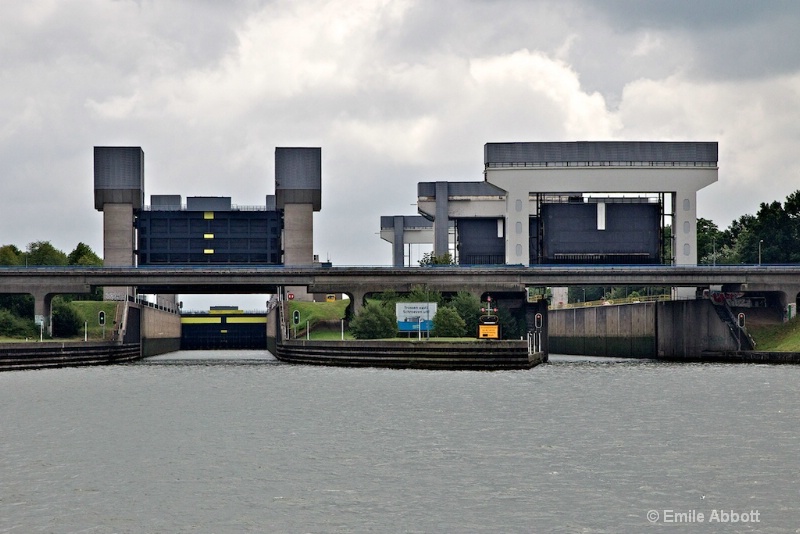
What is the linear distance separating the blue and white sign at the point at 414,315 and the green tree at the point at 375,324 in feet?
6.98

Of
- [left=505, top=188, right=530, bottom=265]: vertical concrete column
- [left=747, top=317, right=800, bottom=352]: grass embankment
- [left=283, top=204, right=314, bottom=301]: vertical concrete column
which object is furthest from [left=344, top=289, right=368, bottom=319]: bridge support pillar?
[left=747, top=317, right=800, bottom=352]: grass embankment

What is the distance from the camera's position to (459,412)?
49.2m

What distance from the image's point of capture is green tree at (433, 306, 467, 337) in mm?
97188

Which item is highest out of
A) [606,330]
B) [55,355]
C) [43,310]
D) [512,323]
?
[43,310]

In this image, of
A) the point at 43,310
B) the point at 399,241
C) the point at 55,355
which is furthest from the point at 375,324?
the point at 399,241

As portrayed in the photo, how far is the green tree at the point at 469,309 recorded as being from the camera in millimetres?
102875

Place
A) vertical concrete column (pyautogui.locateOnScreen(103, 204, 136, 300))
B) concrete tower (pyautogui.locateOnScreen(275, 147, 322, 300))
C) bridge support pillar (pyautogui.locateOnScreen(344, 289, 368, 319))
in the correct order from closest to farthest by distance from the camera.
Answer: bridge support pillar (pyautogui.locateOnScreen(344, 289, 368, 319))
vertical concrete column (pyautogui.locateOnScreen(103, 204, 136, 300))
concrete tower (pyautogui.locateOnScreen(275, 147, 322, 300))

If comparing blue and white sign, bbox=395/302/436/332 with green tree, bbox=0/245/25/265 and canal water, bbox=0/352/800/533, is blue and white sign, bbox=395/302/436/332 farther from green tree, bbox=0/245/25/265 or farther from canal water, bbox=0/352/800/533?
green tree, bbox=0/245/25/265

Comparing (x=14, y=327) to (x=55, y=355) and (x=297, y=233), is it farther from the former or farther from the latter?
(x=297, y=233)

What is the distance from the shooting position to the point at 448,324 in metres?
97.2

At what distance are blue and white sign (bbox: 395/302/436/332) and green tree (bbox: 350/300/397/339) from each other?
2128mm

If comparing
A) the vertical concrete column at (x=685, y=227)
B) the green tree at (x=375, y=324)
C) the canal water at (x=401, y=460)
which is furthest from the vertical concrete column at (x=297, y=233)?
the canal water at (x=401, y=460)

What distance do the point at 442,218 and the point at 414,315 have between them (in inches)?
2561

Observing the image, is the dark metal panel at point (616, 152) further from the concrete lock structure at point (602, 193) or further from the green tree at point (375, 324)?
the green tree at point (375, 324)
